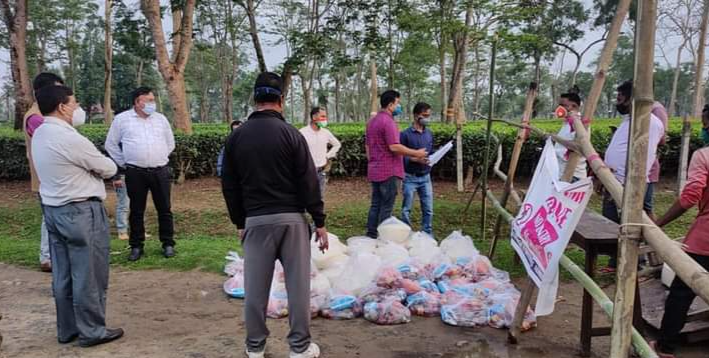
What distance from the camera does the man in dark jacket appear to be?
2.85 metres

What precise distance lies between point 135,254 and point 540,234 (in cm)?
424

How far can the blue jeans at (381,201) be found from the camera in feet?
17.9

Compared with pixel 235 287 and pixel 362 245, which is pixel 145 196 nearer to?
pixel 235 287

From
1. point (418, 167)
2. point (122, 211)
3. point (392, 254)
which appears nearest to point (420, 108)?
point (418, 167)

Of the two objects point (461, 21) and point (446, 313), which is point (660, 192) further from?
point (446, 313)

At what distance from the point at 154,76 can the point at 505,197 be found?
1668 inches

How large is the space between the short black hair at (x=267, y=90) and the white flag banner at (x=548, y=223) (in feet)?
5.66

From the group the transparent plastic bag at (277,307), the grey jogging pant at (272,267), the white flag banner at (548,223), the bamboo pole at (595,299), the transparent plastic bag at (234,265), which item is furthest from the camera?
the transparent plastic bag at (234,265)

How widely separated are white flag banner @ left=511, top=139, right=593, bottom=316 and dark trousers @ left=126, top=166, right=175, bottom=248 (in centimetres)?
365

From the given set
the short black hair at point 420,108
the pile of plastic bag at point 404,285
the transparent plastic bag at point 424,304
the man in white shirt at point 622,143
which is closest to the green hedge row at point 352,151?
the short black hair at point 420,108

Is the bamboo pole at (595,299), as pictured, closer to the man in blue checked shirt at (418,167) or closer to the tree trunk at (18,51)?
the man in blue checked shirt at (418,167)

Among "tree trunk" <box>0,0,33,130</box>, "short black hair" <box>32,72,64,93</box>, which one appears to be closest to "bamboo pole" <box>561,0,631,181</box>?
"short black hair" <box>32,72,64,93</box>

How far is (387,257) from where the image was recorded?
4.60 meters

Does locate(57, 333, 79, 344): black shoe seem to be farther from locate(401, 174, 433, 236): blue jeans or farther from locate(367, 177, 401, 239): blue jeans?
locate(401, 174, 433, 236): blue jeans
